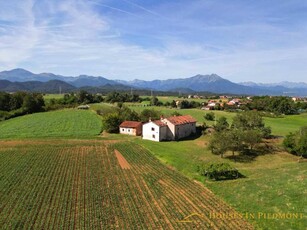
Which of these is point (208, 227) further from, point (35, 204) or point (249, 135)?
point (249, 135)

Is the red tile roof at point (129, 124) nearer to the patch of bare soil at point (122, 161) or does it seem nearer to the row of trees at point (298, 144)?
the patch of bare soil at point (122, 161)

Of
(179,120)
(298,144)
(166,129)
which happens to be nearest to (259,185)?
(298,144)

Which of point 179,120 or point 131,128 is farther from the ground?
point 179,120

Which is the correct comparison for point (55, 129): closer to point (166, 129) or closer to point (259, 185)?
point (166, 129)

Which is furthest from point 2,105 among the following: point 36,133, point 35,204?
point 35,204

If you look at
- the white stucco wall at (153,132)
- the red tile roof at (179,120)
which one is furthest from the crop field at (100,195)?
the red tile roof at (179,120)

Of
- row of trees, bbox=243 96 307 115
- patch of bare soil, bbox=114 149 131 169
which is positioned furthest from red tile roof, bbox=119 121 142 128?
row of trees, bbox=243 96 307 115
